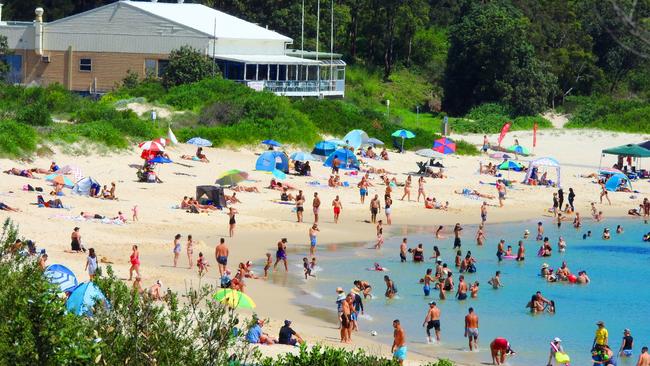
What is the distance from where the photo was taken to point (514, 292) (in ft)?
99.1

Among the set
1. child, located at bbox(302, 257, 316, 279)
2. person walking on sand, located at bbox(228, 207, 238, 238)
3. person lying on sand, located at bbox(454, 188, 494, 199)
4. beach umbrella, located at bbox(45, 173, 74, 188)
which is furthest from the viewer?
person lying on sand, located at bbox(454, 188, 494, 199)

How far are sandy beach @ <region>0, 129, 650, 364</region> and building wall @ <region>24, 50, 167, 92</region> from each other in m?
12.8

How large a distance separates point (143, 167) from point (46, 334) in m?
27.7

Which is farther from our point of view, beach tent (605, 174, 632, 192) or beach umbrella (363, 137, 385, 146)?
beach umbrella (363, 137, 385, 146)

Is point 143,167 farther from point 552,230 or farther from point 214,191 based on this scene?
point 552,230

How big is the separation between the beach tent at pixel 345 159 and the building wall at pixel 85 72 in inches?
600

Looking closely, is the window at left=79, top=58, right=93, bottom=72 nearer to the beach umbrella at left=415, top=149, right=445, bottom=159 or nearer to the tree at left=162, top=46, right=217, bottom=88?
the tree at left=162, top=46, right=217, bottom=88

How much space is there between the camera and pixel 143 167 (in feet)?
131

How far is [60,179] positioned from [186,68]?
20820mm

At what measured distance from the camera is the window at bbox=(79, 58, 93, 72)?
193 feet

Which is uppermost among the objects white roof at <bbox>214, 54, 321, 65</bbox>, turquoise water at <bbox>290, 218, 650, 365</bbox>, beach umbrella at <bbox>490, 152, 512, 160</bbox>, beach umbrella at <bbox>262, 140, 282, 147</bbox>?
white roof at <bbox>214, 54, 321, 65</bbox>

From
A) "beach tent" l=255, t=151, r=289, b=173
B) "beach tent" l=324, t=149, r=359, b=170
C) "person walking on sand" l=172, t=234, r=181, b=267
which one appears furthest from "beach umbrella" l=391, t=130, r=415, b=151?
"person walking on sand" l=172, t=234, r=181, b=267

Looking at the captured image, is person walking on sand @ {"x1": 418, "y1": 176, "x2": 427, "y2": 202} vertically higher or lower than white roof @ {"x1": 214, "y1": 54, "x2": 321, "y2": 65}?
lower

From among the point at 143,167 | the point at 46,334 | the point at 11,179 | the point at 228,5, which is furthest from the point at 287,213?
the point at 228,5
